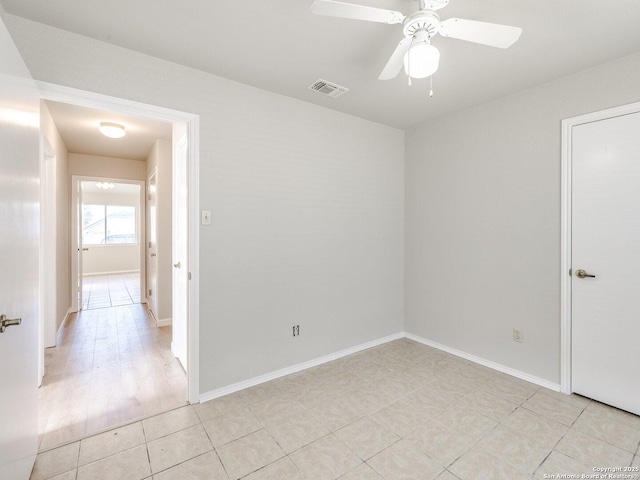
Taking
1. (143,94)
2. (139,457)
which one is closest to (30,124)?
(143,94)

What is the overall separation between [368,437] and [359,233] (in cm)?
197

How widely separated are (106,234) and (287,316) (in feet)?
28.5

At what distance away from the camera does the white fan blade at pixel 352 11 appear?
4.37ft

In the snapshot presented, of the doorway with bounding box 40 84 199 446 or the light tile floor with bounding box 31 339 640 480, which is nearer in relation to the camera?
the light tile floor with bounding box 31 339 640 480

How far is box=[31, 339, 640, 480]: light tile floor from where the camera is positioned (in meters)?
1.75

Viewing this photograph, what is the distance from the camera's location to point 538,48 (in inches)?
82.0

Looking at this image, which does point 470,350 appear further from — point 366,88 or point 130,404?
point 130,404

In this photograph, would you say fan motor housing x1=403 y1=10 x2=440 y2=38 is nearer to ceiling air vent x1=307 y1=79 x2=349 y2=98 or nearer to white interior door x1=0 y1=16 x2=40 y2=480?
ceiling air vent x1=307 y1=79 x2=349 y2=98

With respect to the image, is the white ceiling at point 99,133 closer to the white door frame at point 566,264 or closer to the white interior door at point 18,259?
the white interior door at point 18,259

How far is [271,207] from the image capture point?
9.14 ft

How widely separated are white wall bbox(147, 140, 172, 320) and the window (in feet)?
20.0

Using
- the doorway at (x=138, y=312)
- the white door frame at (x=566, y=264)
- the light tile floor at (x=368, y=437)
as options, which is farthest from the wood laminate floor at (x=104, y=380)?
the white door frame at (x=566, y=264)

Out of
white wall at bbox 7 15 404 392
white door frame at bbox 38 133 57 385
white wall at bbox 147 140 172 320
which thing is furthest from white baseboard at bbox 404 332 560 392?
white door frame at bbox 38 133 57 385

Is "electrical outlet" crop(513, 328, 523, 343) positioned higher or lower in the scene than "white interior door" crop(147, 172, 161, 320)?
lower
